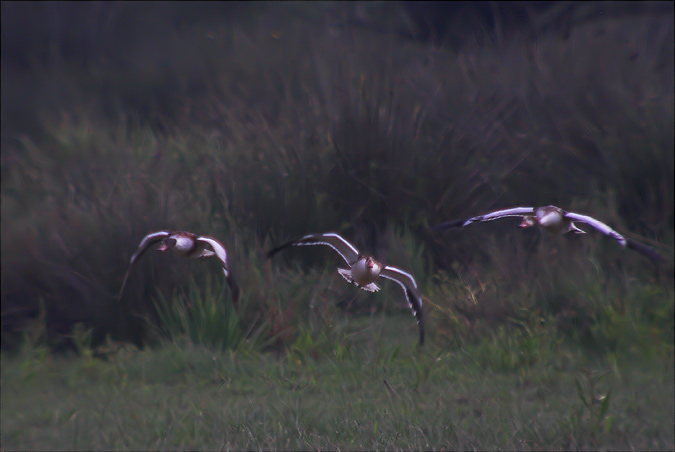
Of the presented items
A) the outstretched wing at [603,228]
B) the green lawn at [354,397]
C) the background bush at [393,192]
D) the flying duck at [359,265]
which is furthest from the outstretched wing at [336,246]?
the background bush at [393,192]

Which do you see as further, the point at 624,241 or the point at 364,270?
the point at 364,270

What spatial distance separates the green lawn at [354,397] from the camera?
3646 mm

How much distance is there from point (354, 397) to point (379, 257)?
206cm

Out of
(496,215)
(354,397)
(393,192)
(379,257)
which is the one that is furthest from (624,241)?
(393,192)

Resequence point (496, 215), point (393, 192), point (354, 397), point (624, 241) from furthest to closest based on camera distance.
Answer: point (393, 192) < point (354, 397) < point (496, 215) < point (624, 241)

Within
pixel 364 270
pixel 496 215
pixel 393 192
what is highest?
pixel 496 215

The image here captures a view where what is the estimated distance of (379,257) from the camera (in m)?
6.14

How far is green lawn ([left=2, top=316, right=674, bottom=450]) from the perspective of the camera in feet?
12.0

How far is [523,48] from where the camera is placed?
9305mm

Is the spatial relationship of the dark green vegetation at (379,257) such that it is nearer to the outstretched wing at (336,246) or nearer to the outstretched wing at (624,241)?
the outstretched wing at (336,246)

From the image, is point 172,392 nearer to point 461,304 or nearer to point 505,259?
point 461,304

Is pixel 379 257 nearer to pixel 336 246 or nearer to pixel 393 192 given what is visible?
pixel 393 192

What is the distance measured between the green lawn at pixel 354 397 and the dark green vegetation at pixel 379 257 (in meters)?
0.02

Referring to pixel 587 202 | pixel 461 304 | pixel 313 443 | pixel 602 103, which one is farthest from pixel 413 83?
pixel 313 443
